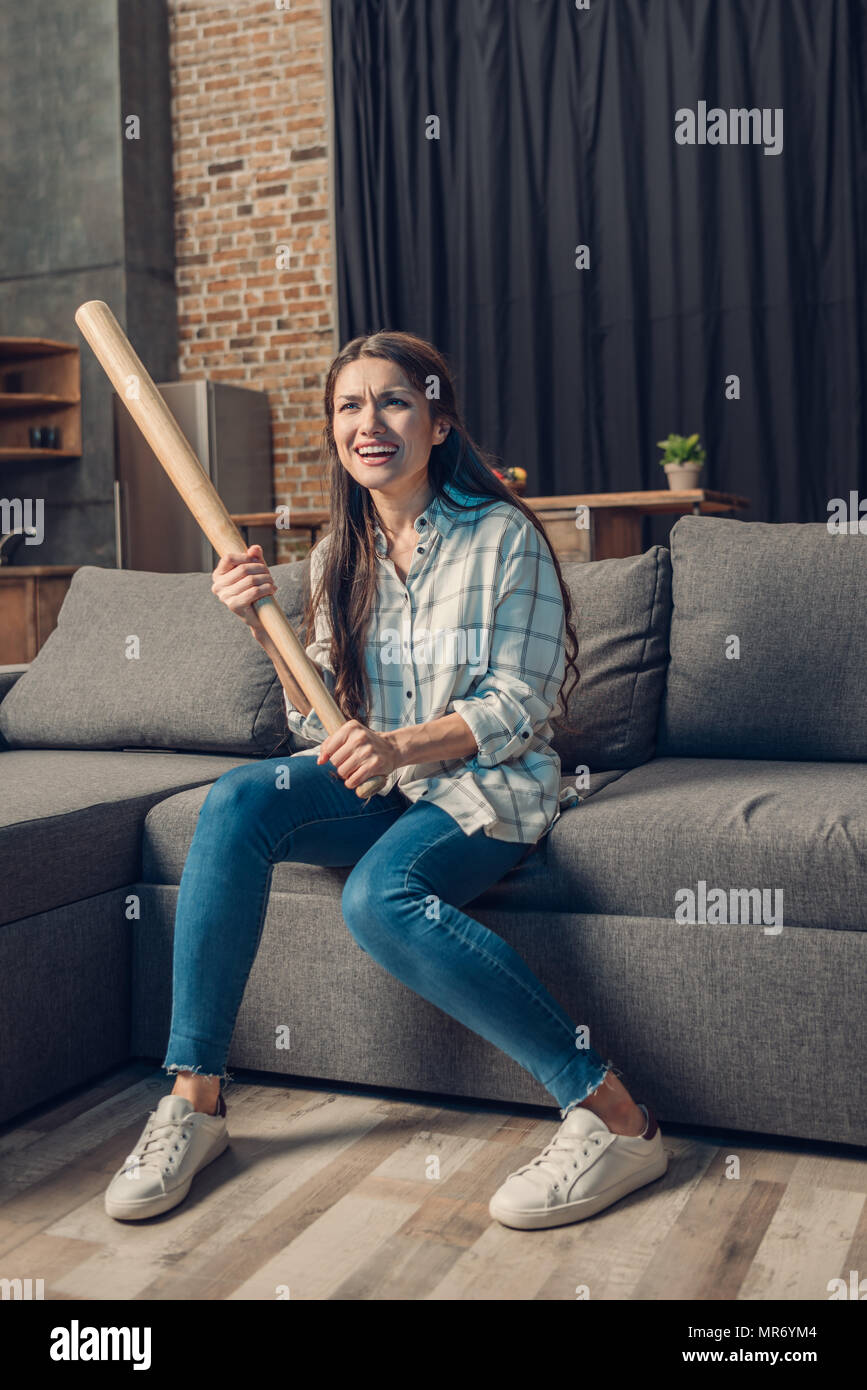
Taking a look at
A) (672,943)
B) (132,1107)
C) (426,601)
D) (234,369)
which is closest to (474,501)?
(426,601)

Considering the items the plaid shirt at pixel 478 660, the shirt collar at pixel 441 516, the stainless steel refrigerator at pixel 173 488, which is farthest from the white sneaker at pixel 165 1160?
the stainless steel refrigerator at pixel 173 488

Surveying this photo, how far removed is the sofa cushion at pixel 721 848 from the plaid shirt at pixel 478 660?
83mm

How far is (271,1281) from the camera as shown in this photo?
4.69ft

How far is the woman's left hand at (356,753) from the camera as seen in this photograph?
168 centimetres

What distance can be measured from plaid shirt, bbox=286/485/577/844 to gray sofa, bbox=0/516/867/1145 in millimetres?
130

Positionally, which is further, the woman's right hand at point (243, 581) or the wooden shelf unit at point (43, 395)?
the wooden shelf unit at point (43, 395)

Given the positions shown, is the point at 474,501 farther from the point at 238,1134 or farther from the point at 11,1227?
the point at 11,1227

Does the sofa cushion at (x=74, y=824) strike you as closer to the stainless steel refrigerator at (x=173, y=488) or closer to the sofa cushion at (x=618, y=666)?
the sofa cushion at (x=618, y=666)

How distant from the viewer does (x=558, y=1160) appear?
1.58 meters

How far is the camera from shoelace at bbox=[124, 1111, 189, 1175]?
1616mm

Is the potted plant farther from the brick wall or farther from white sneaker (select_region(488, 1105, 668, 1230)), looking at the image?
white sneaker (select_region(488, 1105, 668, 1230))

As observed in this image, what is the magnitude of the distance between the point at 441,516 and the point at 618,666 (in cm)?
51
